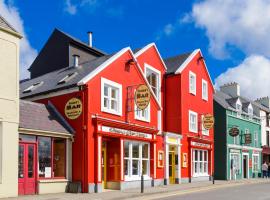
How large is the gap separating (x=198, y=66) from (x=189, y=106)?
161 inches

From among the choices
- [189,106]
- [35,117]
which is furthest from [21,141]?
[189,106]

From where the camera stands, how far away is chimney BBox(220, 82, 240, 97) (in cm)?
4900

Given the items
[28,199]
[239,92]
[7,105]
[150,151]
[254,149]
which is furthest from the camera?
[239,92]

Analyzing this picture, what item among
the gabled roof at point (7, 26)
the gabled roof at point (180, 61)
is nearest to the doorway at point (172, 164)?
the gabled roof at point (180, 61)

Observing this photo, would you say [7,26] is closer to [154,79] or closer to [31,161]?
[31,161]

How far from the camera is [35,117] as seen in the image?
20438 mm

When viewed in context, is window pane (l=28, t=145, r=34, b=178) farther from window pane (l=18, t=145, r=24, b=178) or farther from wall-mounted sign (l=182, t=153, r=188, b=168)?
wall-mounted sign (l=182, t=153, r=188, b=168)

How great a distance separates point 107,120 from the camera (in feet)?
73.0

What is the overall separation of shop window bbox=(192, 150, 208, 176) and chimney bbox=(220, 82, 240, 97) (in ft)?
51.6

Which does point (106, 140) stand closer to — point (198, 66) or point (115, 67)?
point (115, 67)

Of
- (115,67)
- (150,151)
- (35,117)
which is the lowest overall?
(150,151)

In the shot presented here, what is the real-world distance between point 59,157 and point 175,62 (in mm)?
15453

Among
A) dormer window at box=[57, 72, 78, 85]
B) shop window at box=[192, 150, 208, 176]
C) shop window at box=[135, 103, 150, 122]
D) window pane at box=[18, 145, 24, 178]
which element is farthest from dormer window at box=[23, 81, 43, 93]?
shop window at box=[192, 150, 208, 176]

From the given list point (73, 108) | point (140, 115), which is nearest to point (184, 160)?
point (140, 115)
